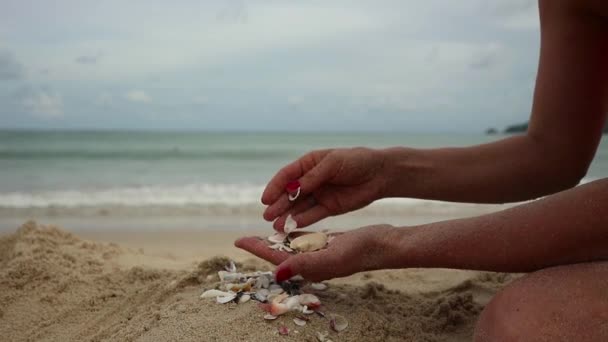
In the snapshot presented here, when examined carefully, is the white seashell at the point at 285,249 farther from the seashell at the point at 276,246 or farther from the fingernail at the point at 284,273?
the fingernail at the point at 284,273

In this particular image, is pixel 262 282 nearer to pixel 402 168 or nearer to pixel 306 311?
pixel 306 311

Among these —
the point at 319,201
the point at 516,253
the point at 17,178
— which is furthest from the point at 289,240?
the point at 17,178

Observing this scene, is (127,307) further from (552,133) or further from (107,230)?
(107,230)

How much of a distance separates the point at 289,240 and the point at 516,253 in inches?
37.7

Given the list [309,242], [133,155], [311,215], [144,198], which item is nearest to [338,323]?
[309,242]

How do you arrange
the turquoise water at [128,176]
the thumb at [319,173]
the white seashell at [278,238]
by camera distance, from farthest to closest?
the turquoise water at [128,176] < the thumb at [319,173] < the white seashell at [278,238]

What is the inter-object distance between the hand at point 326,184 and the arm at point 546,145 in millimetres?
98

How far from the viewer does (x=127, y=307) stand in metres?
2.44

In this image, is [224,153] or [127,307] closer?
[127,307]

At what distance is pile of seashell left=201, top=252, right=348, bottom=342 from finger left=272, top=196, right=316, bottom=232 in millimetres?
237

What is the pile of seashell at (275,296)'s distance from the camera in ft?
6.35

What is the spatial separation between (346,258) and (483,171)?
3.09 ft

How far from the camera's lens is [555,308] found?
60.4 inches

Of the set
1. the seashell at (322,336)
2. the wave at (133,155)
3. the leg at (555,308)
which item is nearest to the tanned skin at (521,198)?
the leg at (555,308)
